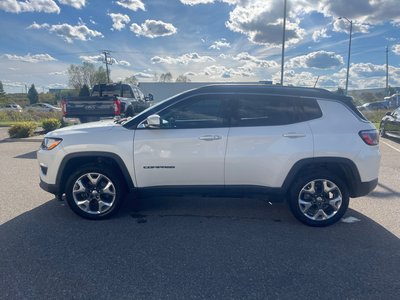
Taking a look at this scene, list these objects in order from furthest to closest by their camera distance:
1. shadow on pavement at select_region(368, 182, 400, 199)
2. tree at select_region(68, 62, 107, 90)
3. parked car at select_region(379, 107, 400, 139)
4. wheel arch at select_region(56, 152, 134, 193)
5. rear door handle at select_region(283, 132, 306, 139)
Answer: tree at select_region(68, 62, 107, 90)
parked car at select_region(379, 107, 400, 139)
shadow on pavement at select_region(368, 182, 400, 199)
wheel arch at select_region(56, 152, 134, 193)
rear door handle at select_region(283, 132, 306, 139)

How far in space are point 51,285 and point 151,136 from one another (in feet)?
6.53

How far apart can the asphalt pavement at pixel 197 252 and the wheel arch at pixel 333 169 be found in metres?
0.56

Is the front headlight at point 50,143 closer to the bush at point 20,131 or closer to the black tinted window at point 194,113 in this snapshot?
the black tinted window at point 194,113

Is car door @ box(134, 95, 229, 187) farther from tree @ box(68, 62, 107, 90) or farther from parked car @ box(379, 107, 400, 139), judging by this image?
tree @ box(68, 62, 107, 90)

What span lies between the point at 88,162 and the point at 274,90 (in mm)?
2733

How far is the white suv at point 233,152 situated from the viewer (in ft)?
12.7

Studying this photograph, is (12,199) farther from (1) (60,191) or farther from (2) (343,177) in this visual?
(2) (343,177)

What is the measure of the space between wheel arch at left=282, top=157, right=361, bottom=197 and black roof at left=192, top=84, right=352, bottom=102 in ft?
2.80

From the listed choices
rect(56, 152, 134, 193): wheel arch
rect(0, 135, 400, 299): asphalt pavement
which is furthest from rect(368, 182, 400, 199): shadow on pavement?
rect(56, 152, 134, 193): wheel arch

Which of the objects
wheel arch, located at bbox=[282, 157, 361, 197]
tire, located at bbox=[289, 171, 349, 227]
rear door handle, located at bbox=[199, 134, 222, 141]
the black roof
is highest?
the black roof

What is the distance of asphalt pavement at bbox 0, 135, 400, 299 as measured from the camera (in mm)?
2691

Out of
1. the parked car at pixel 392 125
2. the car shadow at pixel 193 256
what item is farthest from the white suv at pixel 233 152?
the parked car at pixel 392 125

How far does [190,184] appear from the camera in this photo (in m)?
4.03

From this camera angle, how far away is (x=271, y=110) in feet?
13.0
